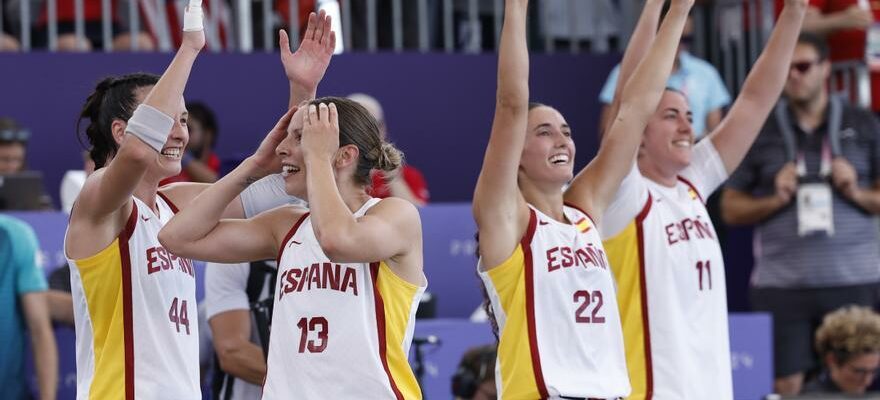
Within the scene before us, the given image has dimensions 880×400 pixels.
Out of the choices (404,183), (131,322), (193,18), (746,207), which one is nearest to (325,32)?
(193,18)

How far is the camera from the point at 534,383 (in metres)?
5.53

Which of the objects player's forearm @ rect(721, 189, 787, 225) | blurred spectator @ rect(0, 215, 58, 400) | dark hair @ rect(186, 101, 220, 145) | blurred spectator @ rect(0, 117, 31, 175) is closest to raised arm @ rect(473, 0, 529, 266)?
blurred spectator @ rect(0, 215, 58, 400)

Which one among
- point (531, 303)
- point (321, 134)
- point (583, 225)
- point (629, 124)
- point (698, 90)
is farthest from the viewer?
point (698, 90)

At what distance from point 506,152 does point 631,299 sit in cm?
109

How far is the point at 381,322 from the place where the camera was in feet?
16.0

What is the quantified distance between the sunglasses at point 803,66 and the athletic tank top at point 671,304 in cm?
310

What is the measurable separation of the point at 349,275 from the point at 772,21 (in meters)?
6.42

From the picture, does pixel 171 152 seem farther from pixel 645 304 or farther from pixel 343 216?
pixel 645 304

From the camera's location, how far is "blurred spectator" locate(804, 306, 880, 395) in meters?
8.46

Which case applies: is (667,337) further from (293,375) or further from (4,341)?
(4,341)

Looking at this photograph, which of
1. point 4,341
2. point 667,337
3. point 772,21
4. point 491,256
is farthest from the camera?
point 772,21

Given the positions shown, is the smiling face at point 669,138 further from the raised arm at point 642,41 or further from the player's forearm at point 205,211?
the player's forearm at point 205,211

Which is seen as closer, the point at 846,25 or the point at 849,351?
the point at 849,351

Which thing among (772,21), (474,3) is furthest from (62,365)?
(772,21)
